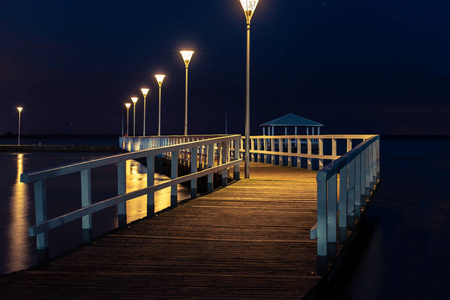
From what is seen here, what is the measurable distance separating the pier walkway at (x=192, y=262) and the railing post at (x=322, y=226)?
0.13 m

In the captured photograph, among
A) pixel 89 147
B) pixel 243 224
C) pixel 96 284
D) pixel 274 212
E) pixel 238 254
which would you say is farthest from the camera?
pixel 89 147

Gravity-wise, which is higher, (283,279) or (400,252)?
(283,279)

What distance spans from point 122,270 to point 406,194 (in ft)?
70.7

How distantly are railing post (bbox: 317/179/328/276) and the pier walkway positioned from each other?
13 cm

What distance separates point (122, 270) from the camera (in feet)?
18.6

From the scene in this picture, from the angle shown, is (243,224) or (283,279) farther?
(243,224)

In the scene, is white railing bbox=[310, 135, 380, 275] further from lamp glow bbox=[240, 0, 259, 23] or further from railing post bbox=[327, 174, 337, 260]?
lamp glow bbox=[240, 0, 259, 23]

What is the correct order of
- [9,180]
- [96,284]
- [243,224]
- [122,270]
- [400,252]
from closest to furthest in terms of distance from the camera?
1. [96,284]
2. [122,270]
3. [243,224]
4. [400,252]
5. [9,180]

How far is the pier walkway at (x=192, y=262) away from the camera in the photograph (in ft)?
16.3

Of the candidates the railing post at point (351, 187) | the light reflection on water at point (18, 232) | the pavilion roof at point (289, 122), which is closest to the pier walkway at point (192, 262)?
the railing post at point (351, 187)

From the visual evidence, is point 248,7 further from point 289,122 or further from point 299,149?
point 289,122

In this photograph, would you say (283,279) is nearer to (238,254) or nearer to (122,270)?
(238,254)

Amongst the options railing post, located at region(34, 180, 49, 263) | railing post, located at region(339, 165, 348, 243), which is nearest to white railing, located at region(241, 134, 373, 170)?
railing post, located at region(339, 165, 348, 243)

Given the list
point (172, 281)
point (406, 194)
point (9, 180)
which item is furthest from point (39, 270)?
point (9, 180)
